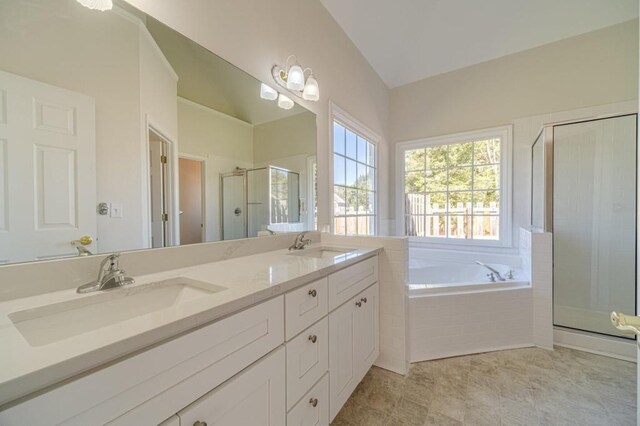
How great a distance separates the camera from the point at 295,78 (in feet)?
5.49

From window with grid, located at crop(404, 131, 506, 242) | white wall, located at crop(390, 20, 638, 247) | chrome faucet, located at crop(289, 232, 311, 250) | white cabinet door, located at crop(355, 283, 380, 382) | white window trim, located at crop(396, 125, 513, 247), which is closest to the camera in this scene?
white cabinet door, located at crop(355, 283, 380, 382)

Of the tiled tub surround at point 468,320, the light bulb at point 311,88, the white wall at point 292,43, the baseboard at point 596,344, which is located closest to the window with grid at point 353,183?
the white wall at point 292,43

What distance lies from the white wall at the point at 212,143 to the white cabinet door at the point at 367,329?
914 mm

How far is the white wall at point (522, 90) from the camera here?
2293mm

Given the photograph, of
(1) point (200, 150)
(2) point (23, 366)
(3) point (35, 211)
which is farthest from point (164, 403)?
(1) point (200, 150)

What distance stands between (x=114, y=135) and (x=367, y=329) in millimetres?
1584

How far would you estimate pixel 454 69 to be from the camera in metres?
2.98

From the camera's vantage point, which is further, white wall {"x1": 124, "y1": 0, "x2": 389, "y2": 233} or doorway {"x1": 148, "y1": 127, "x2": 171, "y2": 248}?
white wall {"x1": 124, "y1": 0, "x2": 389, "y2": 233}

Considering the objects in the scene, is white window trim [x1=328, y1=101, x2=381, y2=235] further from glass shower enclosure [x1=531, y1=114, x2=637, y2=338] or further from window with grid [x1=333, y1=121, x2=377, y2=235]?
glass shower enclosure [x1=531, y1=114, x2=637, y2=338]

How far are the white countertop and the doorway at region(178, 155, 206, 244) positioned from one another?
0.18 m

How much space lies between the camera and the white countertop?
40 cm

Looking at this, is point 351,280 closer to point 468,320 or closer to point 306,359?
point 306,359

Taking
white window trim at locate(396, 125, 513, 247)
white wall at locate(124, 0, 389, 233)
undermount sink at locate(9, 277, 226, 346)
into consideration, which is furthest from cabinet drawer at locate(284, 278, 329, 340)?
white window trim at locate(396, 125, 513, 247)

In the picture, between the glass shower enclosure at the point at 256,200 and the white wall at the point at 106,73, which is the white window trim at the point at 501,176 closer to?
the glass shower enclosure at the point at 256,200
